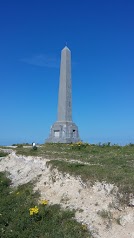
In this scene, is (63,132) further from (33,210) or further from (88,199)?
(33,210)

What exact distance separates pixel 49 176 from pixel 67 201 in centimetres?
292

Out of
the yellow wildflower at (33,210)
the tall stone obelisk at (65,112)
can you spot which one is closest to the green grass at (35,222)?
the yellow wildflower at (33,210)

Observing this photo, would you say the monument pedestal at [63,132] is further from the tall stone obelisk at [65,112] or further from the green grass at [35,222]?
the green grass at [35,222]

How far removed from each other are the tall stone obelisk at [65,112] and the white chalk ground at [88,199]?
17436 mm

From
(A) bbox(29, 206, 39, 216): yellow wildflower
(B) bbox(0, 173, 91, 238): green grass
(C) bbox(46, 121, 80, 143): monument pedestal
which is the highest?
(C) bbox(46, 121, 80, 143): monument pedestal

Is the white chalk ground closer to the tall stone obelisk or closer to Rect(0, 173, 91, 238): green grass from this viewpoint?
Rect(0, 173, 91, 238): green grass

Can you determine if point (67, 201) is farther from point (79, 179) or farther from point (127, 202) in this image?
point (127, 202)

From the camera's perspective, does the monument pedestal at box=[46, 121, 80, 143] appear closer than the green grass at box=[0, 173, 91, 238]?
No

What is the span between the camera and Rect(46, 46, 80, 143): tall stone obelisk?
35.7 m

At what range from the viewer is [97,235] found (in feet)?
35.7

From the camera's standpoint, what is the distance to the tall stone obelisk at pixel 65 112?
35.7 metres

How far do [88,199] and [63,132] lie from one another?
2277 cm


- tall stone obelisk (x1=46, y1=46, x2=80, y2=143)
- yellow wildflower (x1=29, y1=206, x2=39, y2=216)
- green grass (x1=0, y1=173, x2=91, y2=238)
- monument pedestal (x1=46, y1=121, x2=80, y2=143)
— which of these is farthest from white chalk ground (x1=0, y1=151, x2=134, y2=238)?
tall stone obelisk (x1=46, y1=46, x2=80, y2=143)

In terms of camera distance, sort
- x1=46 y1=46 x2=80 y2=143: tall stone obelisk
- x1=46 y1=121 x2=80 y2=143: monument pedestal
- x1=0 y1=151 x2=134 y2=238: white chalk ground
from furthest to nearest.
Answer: x1=46 y1=46 x2=80 y2=143: tall stone obelisk < x1=46 y1=121 x2=80 y2=143: monument pedestal < x1=0 y1=151 x2=134 y2=238: white chalk ground
